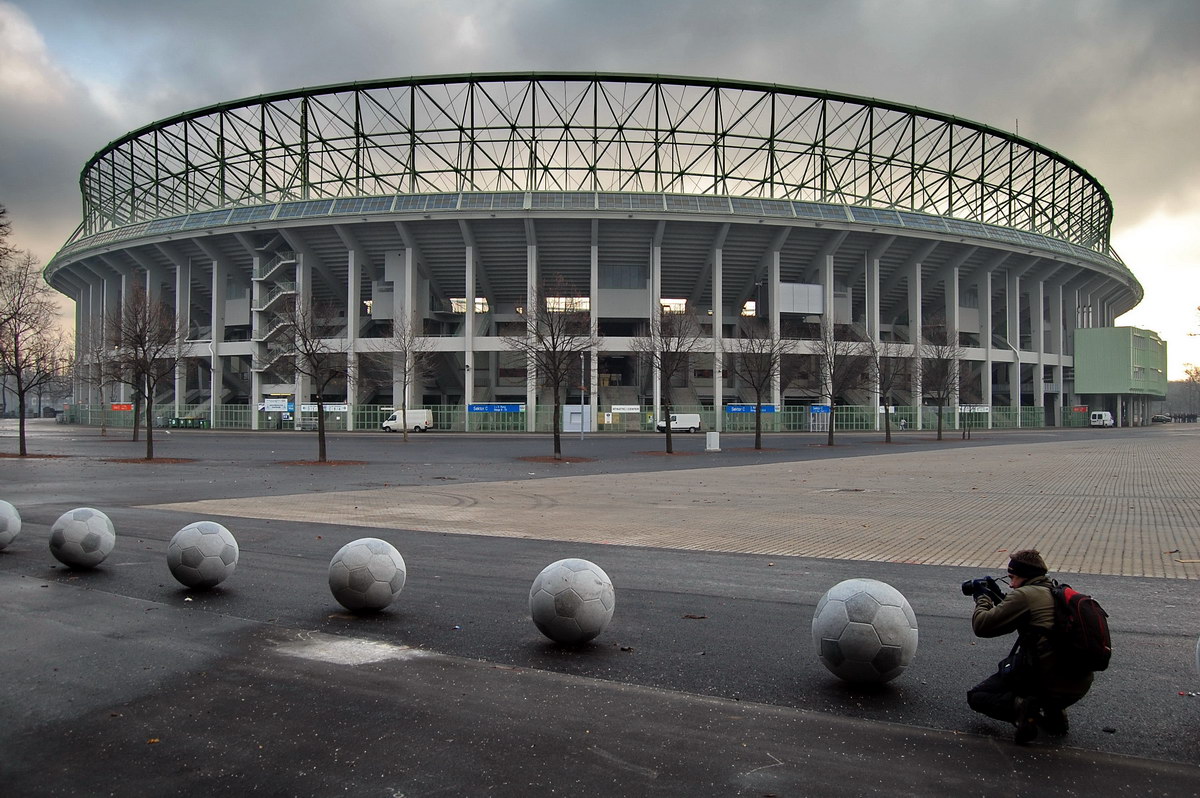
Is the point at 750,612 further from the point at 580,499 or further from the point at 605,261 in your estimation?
the point at 605,261

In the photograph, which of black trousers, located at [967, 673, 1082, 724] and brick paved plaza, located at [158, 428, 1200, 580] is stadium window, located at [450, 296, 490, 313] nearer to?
brick paved plaza, located at [158, 428, 1200, 580]

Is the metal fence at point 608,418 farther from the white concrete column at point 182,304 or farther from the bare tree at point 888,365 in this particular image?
the bare tree at point 888,365

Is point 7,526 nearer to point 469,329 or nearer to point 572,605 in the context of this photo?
point 572,605

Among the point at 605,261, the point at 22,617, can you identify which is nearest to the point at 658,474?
the point at 22,617

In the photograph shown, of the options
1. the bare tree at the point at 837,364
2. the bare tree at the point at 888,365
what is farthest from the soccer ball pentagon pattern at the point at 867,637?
the bare tree at the point at 888,365

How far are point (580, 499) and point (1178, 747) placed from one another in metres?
11.3

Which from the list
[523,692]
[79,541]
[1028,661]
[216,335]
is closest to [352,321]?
[216,335]

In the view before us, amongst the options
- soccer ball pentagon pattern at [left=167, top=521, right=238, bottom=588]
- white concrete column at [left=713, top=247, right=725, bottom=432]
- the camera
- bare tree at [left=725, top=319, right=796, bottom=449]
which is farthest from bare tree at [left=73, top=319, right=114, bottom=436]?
the camera

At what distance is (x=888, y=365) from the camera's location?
47438mm

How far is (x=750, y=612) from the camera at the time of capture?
6.05 m

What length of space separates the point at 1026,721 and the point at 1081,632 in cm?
57

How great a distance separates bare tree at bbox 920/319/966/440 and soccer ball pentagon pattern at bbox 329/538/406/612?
4238 centimetres

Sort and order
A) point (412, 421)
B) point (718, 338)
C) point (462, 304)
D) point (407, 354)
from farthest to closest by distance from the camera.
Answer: point (462, 304), point (718, 338), point (412, 421), point (407, 354)

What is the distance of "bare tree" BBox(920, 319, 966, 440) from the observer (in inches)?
1767
